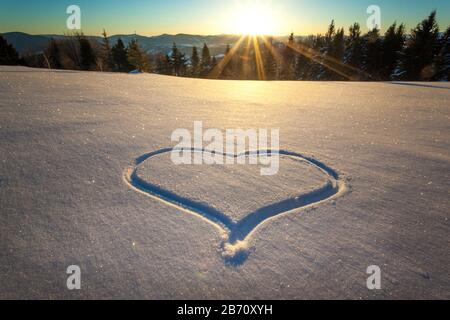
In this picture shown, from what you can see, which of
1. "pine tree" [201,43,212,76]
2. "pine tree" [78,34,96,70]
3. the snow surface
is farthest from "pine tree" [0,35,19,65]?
the snow surface

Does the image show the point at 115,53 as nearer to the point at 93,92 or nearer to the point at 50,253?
the point at 93,92

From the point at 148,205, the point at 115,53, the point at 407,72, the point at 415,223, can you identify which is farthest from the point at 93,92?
the point at 115,53

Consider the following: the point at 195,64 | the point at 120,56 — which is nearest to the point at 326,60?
the point at 195,64

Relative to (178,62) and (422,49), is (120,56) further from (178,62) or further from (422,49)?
(422,49)

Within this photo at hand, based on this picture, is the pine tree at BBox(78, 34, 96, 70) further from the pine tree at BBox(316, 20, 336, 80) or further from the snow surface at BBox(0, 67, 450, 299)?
the snow surface at BBox(0, 67, 450, 299)

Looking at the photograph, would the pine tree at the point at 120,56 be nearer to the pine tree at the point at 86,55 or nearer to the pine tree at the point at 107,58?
the pine tree at the point at 107,58
